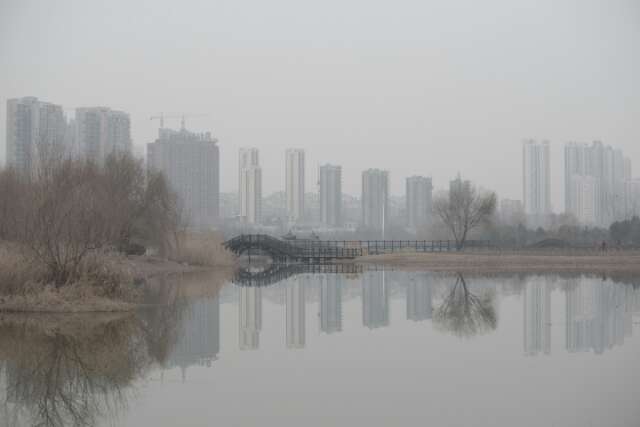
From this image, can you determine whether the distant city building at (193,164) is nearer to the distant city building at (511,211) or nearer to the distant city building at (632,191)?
the distant city building at (511,211)

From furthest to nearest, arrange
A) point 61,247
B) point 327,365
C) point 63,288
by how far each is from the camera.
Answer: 1. point 61,247
2. point 63,288
3. point 327,365

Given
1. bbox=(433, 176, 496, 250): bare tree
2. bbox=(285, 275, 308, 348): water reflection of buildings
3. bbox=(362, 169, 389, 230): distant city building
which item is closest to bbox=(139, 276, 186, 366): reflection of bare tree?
bbox=(285, 275, 308, 348): water reflection of buildings

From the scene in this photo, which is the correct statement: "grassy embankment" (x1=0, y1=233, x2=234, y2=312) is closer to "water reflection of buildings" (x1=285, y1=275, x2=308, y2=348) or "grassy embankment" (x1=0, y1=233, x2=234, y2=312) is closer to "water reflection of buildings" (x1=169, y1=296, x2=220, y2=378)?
"water reflection of buildings" (x1=169, y1=296, x2=220, y2=378)

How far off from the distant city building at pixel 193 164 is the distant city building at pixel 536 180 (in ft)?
160

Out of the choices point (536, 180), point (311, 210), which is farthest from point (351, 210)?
point (536, 180)

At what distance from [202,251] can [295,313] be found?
26442mm

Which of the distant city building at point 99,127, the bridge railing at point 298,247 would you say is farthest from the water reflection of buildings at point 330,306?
the distant city building at point 99,127

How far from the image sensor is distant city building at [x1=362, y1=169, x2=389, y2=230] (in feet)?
434

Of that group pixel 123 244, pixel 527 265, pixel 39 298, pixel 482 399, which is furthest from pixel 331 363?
pixel 527 265

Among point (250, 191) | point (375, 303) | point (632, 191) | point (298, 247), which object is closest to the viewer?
point (375, 303)

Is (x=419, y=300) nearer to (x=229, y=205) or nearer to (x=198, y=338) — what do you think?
(x=198, y=338)

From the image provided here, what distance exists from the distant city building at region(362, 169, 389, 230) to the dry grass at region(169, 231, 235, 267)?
84.2 m

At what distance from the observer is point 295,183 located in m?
140

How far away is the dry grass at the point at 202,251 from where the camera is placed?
43.4m
